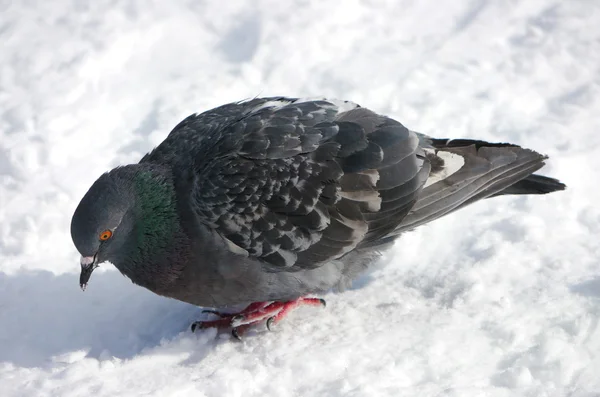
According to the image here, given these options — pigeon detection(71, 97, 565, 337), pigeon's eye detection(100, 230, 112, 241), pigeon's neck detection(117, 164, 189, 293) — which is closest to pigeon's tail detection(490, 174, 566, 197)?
pigeon detection(71, 97, 565, 337)

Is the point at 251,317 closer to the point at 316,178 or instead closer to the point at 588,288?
the point at 316,178

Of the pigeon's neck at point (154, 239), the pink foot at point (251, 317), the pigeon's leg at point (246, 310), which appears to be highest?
the pigeon's neck at point (154, 239)

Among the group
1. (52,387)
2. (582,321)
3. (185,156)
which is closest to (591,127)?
(582,321)

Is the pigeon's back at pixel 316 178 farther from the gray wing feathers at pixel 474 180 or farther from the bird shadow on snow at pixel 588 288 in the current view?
the bird shadow on snow at pixel 588 288

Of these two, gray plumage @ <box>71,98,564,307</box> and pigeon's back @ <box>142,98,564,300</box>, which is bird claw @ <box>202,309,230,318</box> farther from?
pigeon's back @ <box>142,98,564,300</box>

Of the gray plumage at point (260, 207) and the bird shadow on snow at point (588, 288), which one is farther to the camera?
the bird shadow on snow at point (588, 288)

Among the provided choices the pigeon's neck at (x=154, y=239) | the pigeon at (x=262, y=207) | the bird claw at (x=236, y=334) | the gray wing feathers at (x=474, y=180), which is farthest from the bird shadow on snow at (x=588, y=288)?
the pigeon's neck at (x=154, y=239)

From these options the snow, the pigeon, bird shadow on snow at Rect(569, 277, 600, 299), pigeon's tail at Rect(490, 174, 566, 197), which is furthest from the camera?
pigeon's tail at Rect(490, 174, 566, 197)
